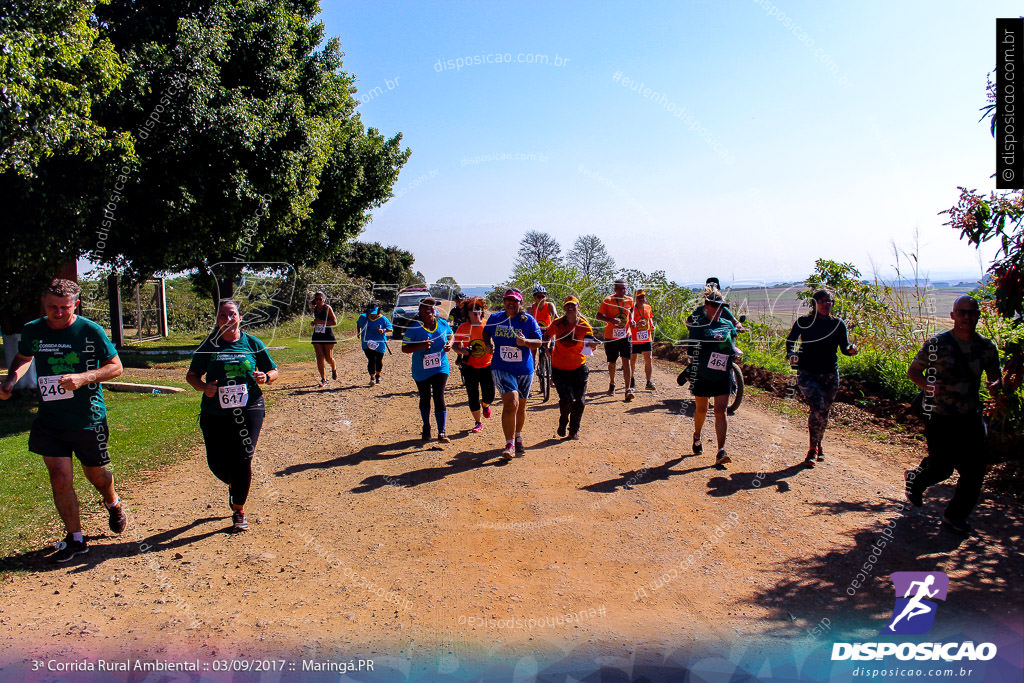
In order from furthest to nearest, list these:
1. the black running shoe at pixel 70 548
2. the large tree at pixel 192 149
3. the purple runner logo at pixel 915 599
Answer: the large tree at pixel 192 149
the black running shoe at pixel 70 548
the purple runner logo at pixel 915 599

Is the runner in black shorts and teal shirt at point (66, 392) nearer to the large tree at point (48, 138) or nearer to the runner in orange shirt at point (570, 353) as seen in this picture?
the large tree at point (48, 138)

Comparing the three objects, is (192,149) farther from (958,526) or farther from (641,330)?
(958,526)

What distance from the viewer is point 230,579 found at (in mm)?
4973

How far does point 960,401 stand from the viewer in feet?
18.2

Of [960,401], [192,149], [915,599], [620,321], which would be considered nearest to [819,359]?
[960,401]

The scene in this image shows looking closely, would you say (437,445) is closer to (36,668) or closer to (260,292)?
(36,668)

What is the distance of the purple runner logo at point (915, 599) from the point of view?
410cm

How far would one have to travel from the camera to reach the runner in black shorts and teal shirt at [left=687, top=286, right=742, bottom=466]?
7.33 metres

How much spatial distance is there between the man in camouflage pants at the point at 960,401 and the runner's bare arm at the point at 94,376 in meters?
6.92

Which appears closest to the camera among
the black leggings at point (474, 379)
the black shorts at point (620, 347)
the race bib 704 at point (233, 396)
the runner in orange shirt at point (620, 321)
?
the race bib 704 at point (233, 396)

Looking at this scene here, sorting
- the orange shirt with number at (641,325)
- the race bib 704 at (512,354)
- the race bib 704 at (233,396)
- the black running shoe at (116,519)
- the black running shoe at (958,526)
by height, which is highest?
the orange shirt with number at (641,325)

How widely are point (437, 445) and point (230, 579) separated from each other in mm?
4043

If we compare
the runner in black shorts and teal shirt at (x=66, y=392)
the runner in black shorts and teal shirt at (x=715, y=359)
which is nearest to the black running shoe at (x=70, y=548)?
the runner in black shorts and teal shirt at (x=66, y=392)

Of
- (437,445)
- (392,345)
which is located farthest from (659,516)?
(392,345)
